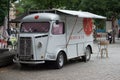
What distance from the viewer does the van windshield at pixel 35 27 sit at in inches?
639

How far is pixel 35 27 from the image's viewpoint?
54.0ft

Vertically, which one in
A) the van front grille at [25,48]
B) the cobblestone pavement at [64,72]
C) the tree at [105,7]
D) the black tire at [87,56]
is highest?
the tree at [105,7]

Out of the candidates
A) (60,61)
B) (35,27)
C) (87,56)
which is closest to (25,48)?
(35,27)

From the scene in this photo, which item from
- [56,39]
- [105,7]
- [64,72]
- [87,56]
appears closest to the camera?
[64,72]

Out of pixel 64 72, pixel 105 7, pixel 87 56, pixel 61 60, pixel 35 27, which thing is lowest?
pixel 64 72

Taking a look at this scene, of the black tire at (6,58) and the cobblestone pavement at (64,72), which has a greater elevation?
the black tire at (6,58)

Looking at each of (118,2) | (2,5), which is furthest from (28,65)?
(118,2)

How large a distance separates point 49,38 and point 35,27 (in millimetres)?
1022

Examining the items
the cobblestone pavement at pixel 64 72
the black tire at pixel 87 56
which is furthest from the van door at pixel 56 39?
the black tire at pixel 87 56

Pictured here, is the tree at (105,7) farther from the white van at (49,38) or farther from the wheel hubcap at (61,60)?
Answer: the wheel hubcap at (61,60)

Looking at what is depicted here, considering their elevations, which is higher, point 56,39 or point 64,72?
point 56,39

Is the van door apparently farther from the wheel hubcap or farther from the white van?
the wheel hubcap

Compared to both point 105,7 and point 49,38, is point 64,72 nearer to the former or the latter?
point 49,38

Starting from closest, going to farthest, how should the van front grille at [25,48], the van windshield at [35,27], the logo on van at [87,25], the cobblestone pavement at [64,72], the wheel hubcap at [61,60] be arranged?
the cobblestone pavement at [64,72]
the van front grille at [25,48]
the van windshield at [35,27]
the wheel hubcap at [61,60]
the logo on van at [87,25]
